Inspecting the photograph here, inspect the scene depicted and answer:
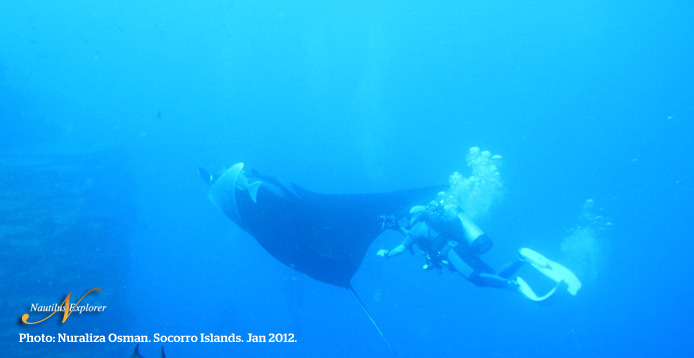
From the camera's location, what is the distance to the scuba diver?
15.1 feet

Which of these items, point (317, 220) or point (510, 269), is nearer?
point (510, 269)

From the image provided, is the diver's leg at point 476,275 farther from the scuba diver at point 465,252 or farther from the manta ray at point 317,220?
the manta ray at point 317,220

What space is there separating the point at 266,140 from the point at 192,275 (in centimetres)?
1892

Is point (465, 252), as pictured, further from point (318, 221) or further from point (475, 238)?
point (318, 221)

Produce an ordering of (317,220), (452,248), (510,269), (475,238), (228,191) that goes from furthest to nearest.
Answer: (317,220)
(228,191)
(452,248)
(475,238)
(510,269)

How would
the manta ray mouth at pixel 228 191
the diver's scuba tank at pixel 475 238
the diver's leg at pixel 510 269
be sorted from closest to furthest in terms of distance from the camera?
1. the diver's leg at pixel 510 269
2. the diver's scuba tank at pixel 475 238
3. the manta ray mouth at pixel 228 191

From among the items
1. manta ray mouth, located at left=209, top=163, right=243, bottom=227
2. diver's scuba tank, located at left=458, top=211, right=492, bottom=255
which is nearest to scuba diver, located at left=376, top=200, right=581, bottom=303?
diver's scuba tank, located at left=458, top=211, right=492, bottom=255

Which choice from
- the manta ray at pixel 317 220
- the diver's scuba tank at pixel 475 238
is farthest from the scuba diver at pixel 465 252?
the manta ray at pixel 317 220

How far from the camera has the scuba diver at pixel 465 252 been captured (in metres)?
4.59

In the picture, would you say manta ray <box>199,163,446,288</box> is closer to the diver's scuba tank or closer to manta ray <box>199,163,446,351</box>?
manta ray <box>199,163,446,351</box>

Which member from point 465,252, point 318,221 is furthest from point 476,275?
point 318,221

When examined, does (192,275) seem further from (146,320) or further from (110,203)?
(110,203)

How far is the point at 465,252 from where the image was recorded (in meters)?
5.11

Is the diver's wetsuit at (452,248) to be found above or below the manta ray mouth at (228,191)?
below
